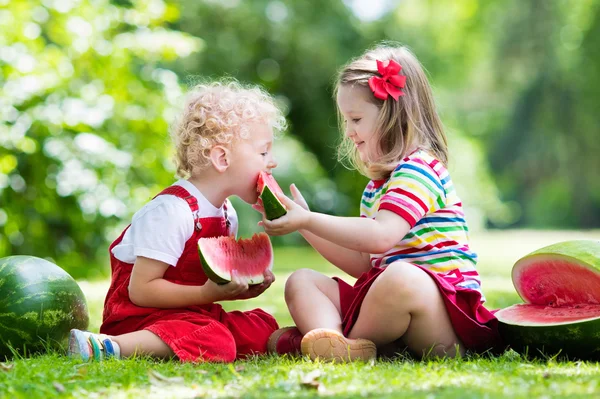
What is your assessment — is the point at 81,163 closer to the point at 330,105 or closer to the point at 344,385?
the point at 344,385

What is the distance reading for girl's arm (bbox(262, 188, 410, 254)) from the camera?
3855 millimetres

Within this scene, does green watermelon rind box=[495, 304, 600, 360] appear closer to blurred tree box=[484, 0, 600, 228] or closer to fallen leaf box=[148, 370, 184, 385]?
fallen leaf box=[148, 370, 184, 385]

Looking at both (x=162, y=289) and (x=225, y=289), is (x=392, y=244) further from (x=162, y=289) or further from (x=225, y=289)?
(x=162, y=289)

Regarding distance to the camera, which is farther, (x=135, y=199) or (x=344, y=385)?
(x=135, y=199)

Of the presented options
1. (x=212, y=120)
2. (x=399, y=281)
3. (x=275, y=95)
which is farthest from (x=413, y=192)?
(x=275, y=95)

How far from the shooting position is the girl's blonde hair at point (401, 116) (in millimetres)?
4340

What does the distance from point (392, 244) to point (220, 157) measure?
1.10m

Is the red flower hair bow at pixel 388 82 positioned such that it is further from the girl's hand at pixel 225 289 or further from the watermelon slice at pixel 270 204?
the girl's hand at pixel 225 289

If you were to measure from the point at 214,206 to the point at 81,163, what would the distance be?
5.87 meters

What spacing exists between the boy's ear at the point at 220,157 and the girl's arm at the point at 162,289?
2.08 feet

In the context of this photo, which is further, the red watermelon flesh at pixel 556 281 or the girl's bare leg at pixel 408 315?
the red watermelon flesh at pixel 556 281

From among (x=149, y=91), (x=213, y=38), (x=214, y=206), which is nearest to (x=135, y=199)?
(x=149, y=91)

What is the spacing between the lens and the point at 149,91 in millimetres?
10578

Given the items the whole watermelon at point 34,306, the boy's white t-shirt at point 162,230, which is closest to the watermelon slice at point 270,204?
the boy's white t-shirt at point 162,230
